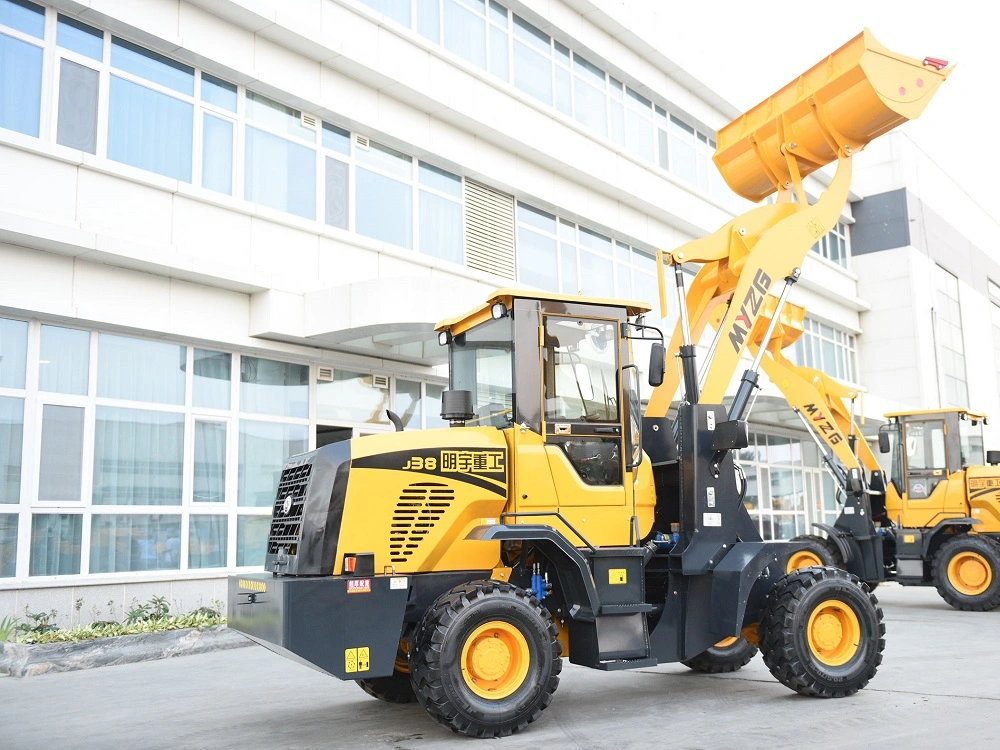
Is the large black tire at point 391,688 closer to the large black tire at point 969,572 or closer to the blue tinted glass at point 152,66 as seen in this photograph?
the blue tinted glass at point 152,66

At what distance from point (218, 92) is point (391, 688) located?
32.2 ft

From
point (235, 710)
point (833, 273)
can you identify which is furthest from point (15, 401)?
point (833, 273)

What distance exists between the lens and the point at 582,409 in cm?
740

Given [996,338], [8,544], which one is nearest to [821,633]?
[8,544]

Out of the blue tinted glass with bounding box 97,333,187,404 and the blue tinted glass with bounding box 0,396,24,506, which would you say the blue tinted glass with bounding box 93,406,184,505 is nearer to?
the blue tinted glass with bounding box 97,333,187,404

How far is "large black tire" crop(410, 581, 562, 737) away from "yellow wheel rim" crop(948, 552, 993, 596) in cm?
1056

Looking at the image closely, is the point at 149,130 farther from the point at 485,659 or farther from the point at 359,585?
the point at 485,659

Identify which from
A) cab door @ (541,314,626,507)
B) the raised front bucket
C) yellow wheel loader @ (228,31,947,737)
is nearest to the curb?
yellow wheel loader @ (228,31,947,737)

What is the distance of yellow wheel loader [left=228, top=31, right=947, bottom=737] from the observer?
647cm

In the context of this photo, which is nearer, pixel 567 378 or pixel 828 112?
pixel 567 378

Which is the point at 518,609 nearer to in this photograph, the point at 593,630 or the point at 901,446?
the point at 593,630

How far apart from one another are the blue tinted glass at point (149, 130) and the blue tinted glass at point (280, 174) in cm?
104

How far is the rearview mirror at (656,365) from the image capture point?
7.16m

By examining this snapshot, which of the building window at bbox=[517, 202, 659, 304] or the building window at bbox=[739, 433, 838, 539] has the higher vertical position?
the building window at bbox=[517, 202, 659, 304]
